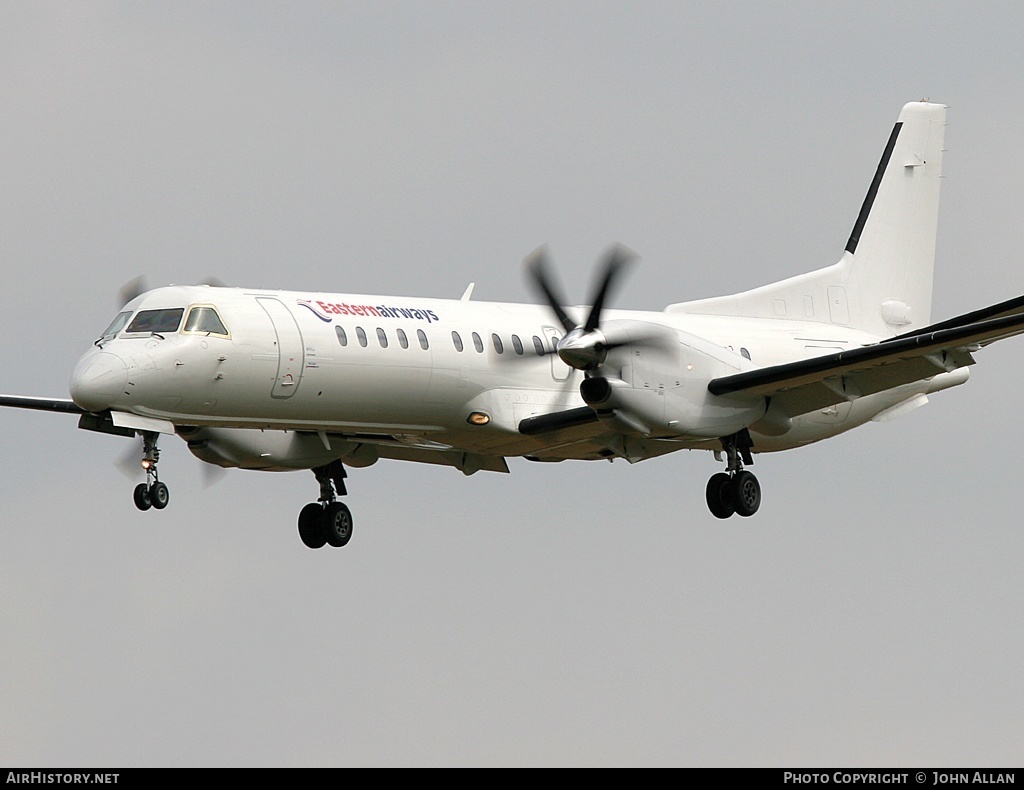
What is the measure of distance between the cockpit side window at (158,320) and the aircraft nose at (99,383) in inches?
27.1

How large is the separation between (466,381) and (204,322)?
145 inches

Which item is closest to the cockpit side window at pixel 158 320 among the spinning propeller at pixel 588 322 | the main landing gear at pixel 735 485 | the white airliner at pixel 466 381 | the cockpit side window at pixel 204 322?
the white airliner at pixel 466 381

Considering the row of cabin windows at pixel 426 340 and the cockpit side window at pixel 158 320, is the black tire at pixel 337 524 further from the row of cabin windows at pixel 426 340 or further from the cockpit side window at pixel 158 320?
the cockpit side window at pixel 158 320

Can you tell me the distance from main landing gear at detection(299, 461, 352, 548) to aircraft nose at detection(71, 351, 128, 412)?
539 cm

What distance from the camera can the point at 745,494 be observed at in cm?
2464

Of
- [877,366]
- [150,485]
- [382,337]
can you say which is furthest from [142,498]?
[877,366]

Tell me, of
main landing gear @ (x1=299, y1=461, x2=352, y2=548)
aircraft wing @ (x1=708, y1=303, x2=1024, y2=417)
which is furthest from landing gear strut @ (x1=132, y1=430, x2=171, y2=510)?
aircraft wing @ (x1=708, y1=303, x2=1024, y2=417)

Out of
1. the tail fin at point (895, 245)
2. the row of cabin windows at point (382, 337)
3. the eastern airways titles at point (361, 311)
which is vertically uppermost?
the tail fin at point (895, 245)

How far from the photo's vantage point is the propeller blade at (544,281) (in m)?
23.9

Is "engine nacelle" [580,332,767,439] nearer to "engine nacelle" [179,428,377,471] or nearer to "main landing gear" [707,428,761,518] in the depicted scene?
"main landing gear" [707,428,761,518]

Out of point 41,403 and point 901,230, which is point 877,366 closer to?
point 901,230

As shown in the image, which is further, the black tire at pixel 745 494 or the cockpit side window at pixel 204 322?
the black tire at pixel 745 494
